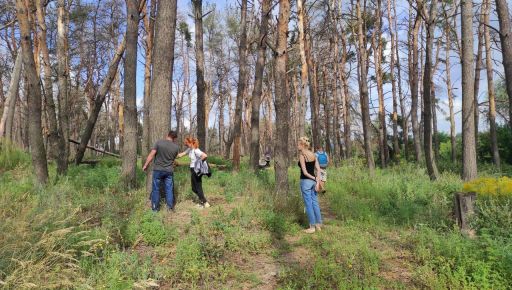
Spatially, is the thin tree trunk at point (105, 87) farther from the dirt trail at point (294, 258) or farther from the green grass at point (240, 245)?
the dirt trail at point (294, 258)

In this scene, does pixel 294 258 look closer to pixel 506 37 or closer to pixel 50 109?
pixel 506 37

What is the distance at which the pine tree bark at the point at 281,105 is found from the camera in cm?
844

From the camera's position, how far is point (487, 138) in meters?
24.4

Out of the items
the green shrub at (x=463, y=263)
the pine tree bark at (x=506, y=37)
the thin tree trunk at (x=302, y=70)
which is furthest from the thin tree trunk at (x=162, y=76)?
the pine tree bark at (x=506, y=37)

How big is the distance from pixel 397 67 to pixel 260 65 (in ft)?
47.8

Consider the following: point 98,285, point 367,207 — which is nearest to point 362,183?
point 367,207

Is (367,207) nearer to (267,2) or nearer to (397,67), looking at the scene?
(267,2)

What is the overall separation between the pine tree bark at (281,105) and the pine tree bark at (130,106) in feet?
12.4

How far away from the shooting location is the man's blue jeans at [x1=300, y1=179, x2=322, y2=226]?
22.1 feet

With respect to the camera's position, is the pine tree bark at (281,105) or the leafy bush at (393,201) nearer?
the leafy bush at (393,201)

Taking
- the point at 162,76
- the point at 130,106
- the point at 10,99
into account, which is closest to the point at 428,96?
the point at 162,76

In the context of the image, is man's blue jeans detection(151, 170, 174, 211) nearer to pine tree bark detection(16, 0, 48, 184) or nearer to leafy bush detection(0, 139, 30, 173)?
pine tree bark detection(16, 0, 48, 184)

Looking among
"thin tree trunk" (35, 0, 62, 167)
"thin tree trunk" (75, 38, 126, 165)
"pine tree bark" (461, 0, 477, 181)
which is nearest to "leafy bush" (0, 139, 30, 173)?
"thin tree trunk" (35, 0, 62, 167)

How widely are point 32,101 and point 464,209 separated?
888cm
